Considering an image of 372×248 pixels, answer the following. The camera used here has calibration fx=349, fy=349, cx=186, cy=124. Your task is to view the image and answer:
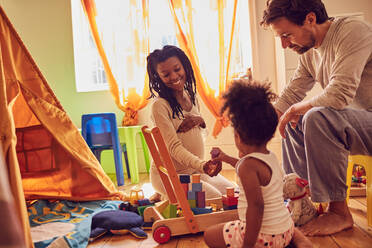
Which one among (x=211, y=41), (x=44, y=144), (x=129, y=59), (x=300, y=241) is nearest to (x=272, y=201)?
(x=300, y=241)

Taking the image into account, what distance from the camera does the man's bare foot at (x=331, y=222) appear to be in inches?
54.4

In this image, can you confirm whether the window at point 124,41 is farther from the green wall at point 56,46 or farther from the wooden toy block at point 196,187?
the wooden toy block at point 196,187

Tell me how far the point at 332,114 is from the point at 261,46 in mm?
2085

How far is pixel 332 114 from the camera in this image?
1.40 meters

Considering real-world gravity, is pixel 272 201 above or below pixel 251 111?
below

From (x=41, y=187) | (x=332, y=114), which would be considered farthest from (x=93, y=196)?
(x=332, y=114)

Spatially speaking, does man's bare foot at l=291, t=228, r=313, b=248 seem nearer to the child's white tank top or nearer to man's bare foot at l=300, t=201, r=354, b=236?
the child's white tank top

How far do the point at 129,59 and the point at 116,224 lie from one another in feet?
7.23

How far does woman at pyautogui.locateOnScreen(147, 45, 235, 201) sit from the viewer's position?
1755 millimetres

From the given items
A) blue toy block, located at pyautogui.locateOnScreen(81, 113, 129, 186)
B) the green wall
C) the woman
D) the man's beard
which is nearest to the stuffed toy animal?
the woman

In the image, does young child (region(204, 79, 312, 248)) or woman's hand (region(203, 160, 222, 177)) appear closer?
young child (region(204, 79, 312, 248))

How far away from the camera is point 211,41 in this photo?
340 centimetres

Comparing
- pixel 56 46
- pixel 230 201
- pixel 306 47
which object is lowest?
pixel 230 201

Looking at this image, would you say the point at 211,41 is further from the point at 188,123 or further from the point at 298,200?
the point at 298,200
